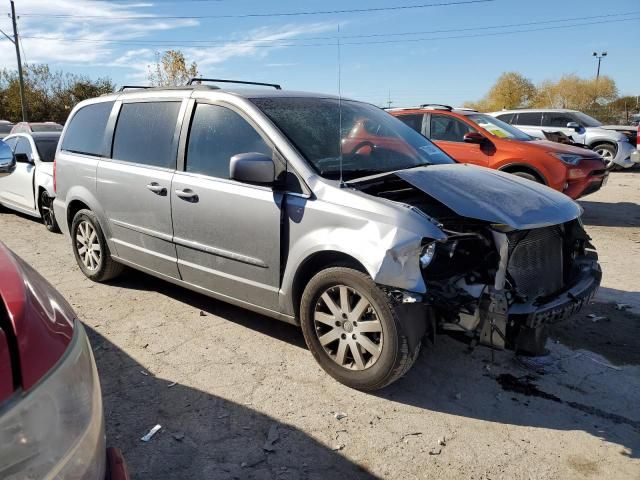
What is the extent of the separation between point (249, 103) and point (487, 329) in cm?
227

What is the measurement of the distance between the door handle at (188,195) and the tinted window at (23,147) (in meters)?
5.53

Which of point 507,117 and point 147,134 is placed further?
point 507,117

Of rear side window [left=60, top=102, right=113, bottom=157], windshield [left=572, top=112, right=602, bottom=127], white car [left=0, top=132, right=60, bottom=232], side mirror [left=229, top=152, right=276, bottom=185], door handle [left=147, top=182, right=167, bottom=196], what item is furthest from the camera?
windshield [left=572, top=112, right=602, bottom=127]

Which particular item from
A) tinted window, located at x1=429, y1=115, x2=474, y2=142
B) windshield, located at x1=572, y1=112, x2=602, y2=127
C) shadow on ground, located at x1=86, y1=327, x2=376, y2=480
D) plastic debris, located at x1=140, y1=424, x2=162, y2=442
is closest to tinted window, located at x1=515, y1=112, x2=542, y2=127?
windshield, located at x1=572, y1=112, x2=602, y2=127

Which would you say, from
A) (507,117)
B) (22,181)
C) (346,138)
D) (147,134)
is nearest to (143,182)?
(147,134)

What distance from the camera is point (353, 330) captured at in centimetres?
328

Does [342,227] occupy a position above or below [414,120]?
below

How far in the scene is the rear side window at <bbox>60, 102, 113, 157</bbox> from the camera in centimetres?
510

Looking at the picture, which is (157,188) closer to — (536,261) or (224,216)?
(224,216)

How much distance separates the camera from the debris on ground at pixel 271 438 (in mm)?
2824

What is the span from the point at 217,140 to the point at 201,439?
216 cm

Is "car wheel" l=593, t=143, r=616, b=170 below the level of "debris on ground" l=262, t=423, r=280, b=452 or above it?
above

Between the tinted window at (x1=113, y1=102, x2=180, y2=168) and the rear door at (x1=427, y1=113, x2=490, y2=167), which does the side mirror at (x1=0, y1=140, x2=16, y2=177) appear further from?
the rear door at (x1=427, y1=113, x2=490, y2=167)

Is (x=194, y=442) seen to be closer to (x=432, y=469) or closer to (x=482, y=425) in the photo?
(x=432, y=469)
